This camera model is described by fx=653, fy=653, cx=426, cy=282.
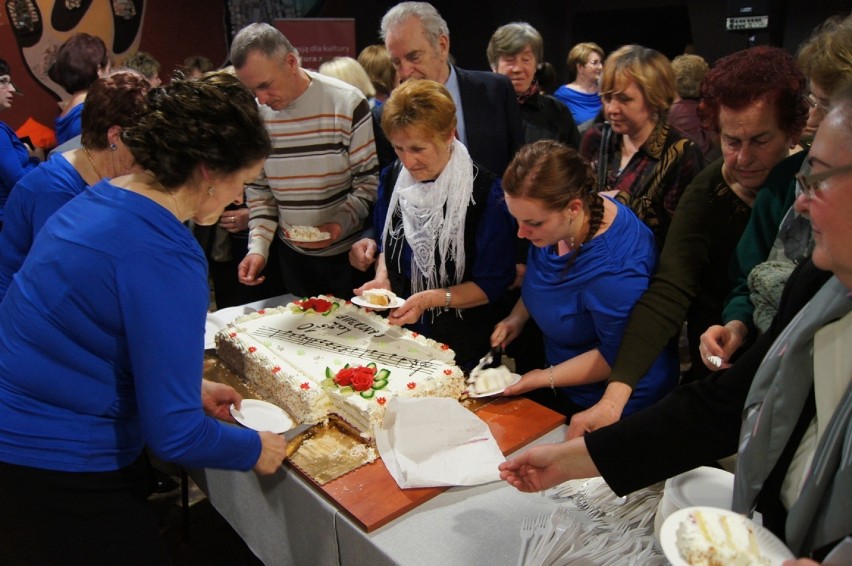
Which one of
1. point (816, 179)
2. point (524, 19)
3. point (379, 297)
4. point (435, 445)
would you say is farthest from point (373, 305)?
point (524, 19)

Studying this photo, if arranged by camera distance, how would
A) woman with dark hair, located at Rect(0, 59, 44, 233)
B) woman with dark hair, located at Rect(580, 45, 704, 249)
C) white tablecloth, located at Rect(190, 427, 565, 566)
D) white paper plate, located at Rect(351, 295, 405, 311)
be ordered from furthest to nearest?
woman with dark hair, located at Rect(0, 59, 44, 233) → woman with dark hair, located at Rect(580, 45, 704, 249) → white paper plate, located at Rect(351, 295, 405, 311) → white tablecloth, located at Rect(190, 427, 565, 566)

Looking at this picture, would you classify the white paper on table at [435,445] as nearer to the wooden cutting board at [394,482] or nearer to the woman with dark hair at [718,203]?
the wooden cutting board at [394,482]

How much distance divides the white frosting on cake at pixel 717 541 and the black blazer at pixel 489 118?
2.13 metres

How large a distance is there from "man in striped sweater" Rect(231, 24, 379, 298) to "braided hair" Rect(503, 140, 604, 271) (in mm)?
1248

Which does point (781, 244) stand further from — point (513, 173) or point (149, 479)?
point (149, 479)

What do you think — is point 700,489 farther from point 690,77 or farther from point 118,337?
point 690,77

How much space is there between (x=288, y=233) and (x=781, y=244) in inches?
82.6

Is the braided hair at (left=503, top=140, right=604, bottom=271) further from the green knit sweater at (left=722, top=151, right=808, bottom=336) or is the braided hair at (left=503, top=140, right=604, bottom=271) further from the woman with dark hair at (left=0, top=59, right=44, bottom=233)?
the woman with dark hair at (left=0, top=59, right=44, bottom=233)

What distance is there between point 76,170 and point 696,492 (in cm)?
204

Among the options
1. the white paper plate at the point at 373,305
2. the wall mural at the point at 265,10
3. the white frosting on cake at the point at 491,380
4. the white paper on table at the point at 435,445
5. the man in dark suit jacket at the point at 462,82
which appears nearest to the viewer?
the white paper on table at the point at 435,445

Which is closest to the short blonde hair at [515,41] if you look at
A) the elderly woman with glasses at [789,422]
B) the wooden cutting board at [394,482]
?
the wooden cutting board at [394,482]

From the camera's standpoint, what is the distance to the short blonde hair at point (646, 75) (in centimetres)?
261

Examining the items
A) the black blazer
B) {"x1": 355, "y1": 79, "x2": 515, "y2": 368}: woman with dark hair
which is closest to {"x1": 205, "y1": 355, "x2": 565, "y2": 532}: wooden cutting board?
{"x1": 355, "y1": 79, "x2": 515, "y2": 368}: woman with dark hair

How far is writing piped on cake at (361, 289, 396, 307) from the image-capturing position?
228 cm
